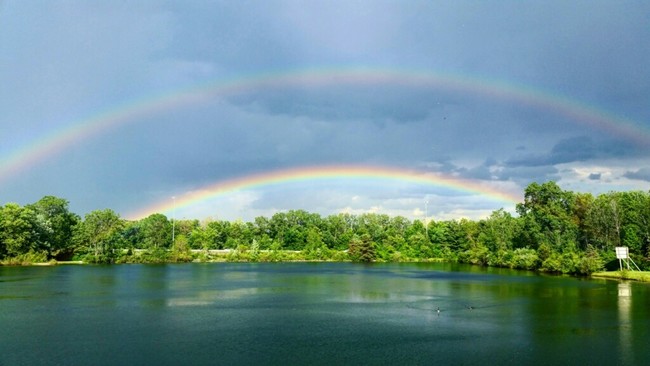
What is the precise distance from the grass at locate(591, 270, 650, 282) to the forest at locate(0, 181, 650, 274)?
80.5 inches

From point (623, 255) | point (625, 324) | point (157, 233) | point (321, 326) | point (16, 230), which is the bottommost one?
point (321, 326)

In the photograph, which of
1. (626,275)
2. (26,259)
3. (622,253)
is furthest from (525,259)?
(26,259)

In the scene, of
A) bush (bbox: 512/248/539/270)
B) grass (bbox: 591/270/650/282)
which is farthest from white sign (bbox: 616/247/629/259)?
bush (bbox: 512/248/539/270)

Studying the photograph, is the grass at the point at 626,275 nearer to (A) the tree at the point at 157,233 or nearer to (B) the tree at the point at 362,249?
(B) the tree at the point at 362,249

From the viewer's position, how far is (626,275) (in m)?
57.9

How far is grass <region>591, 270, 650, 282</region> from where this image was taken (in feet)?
180

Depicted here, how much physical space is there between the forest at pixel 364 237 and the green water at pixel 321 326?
29.5 meters

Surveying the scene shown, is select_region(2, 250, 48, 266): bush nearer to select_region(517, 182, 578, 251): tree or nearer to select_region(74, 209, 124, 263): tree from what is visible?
select_region(74, 209, 124, 263): tree

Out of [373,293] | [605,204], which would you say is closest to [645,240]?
[605,204]

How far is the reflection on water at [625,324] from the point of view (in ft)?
71.5

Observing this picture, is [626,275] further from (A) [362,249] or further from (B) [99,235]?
(B) [99,235]

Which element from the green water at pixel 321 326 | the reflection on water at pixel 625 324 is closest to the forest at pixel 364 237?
the reflection on water at pixel 625 324

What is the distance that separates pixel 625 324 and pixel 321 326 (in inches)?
707

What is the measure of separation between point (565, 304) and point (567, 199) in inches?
2621
